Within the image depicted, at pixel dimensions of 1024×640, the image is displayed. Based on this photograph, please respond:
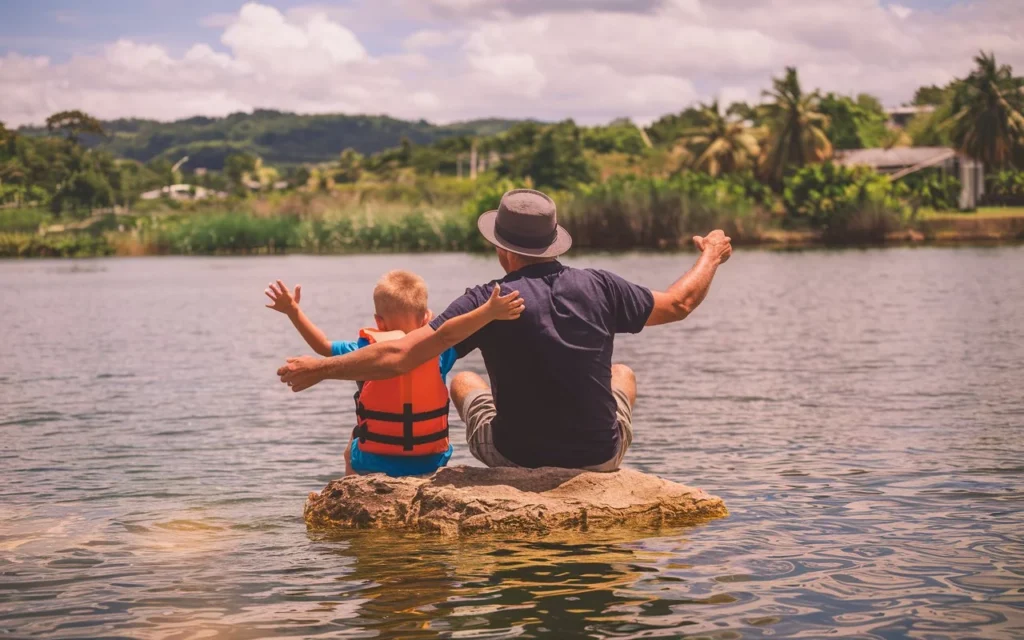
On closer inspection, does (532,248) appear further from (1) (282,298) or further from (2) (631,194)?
(2) (631,194)

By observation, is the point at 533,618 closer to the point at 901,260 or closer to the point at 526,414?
the point at 526,414

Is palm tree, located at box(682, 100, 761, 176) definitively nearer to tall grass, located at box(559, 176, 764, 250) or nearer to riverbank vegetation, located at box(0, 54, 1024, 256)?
riverbank vegetation, located at box(0, 54, 1024, 256)

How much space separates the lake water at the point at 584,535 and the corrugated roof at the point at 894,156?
7564 cm

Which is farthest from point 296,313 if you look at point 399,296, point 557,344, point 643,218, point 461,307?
point 643,218

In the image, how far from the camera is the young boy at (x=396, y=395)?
7797mm

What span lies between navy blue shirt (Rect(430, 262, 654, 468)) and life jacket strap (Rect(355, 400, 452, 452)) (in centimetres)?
56

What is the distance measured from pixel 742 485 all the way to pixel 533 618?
395cm

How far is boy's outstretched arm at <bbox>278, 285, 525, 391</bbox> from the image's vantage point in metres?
6.91

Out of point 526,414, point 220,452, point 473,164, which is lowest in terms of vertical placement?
point 220,452

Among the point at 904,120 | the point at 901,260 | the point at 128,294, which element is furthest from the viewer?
the point at 904,120

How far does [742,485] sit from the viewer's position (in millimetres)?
10031

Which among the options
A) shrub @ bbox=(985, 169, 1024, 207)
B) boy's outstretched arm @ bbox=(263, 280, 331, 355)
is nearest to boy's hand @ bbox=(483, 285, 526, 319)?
boy's outstretched arm @ bbox=(263, 280, 331, 355)

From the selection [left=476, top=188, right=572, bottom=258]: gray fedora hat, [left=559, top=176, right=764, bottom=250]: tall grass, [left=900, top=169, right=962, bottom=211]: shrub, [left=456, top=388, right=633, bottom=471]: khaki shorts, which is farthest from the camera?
[left=900, top=169, right=962, bottom=211]: shrub

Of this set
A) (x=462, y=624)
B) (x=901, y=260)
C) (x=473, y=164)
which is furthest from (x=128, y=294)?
(x=473, y=164)
